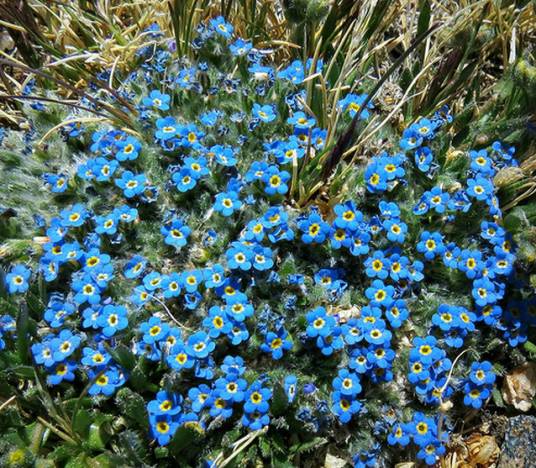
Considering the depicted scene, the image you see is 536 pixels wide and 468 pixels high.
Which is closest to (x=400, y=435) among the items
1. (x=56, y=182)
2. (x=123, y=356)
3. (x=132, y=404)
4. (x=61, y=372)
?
(x=132, y=404)

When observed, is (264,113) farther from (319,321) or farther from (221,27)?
(319,321)

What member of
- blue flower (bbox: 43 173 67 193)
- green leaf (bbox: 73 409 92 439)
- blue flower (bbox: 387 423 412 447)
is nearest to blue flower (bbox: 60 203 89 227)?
blue flower (bbox: 43 173 67 193)

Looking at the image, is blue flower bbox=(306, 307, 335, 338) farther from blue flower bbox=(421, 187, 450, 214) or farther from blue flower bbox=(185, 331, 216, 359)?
blue flower bbox=(421, 187, 450, 214)

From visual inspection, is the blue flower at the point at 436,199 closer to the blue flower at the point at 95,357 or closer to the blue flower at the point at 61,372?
the blue flower at the point at 95,357

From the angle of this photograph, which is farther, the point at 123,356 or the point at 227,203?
the point at 227,203

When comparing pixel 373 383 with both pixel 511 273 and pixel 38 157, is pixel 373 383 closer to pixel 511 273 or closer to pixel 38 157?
pixel 511 273
